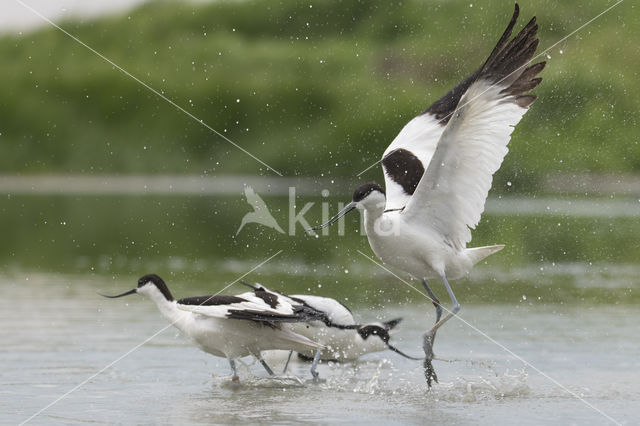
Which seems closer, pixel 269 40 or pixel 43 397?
pixel 43 397

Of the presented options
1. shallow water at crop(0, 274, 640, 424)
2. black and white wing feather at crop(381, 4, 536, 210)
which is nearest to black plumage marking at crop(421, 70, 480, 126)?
black and white wing feather at crop(381, 4, 536, 210)

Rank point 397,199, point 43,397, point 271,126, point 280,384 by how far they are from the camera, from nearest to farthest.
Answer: point 43,397, point 280,384, point 397,199, point 271,126

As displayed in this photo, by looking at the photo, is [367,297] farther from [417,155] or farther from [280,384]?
[280,384]

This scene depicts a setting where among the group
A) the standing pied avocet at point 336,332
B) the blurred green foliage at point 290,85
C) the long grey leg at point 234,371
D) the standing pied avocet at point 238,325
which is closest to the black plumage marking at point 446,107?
the standing pied avocet at point 336,332

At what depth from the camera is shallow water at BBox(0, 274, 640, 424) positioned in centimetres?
848

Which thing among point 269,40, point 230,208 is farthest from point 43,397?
point 269,40

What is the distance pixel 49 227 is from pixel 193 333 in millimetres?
18451

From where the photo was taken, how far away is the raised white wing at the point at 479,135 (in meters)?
9.86

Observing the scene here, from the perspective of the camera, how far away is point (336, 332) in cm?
1066

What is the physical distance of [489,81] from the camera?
395 inches

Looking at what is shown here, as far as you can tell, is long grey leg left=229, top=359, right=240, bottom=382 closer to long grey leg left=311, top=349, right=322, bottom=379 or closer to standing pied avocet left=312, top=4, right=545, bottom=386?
long grey leg left=311, top=349, right=322, bottom=379

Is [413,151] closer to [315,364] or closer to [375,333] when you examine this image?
[375,333]

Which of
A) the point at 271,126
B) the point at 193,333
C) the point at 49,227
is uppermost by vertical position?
the point at 271,126

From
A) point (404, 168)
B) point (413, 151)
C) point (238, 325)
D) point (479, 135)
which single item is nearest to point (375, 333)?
point (238, 325)
